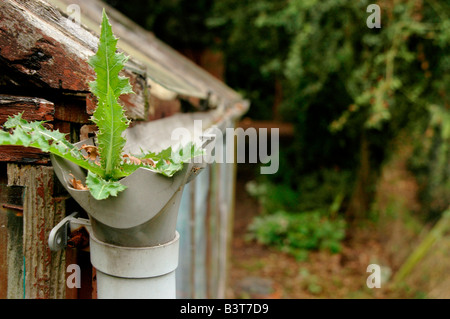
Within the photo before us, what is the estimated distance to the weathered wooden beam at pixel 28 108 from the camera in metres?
1.11

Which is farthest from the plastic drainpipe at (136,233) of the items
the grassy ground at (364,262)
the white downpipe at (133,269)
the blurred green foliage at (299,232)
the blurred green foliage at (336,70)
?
the blurred green foliage at (299,232)

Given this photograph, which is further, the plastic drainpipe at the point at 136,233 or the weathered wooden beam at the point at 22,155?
the weathered wooden beam at the point at 22,155

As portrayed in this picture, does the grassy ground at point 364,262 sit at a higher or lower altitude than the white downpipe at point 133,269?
lower

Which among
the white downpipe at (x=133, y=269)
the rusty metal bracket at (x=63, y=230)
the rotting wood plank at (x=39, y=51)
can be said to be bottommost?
the white downpipe at (x=133, y=269)

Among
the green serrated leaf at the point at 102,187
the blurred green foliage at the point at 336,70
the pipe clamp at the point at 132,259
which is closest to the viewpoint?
the green serrated leaf at the point at 102,187

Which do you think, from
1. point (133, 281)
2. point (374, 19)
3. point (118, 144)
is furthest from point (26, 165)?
point (374, 19)

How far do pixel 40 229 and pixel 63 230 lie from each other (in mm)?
119

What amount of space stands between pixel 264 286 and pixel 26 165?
5.33m

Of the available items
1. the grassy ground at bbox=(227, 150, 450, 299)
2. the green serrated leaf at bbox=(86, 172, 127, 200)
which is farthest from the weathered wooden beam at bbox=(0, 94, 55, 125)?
the grassy ground at bbox=(227, 150, 450, 299)

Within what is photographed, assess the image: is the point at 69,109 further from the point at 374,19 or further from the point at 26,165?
the point at 374,19

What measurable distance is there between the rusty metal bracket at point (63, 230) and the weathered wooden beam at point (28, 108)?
28 centimetres

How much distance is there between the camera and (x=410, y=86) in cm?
596

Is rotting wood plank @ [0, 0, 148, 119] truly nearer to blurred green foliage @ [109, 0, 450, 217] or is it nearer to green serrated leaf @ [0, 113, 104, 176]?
green serrated leaf @ [0, 113, 104, 176]

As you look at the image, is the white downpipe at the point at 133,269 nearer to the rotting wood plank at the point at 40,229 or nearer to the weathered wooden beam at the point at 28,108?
the rotting wood plank at the point at 40,229
